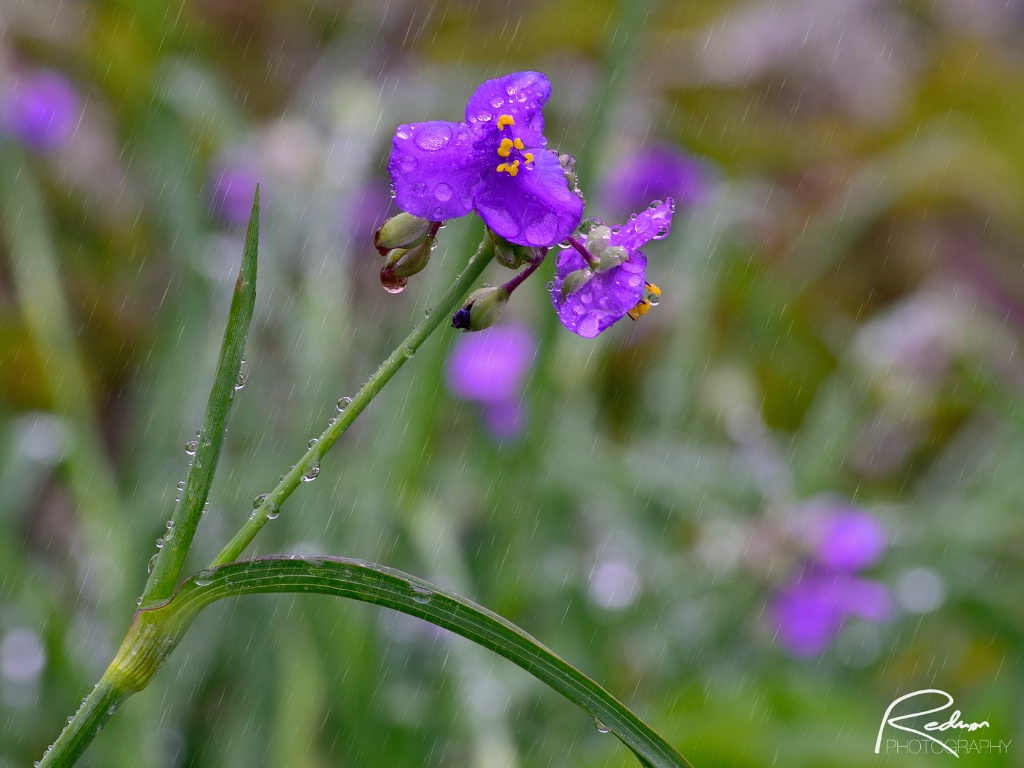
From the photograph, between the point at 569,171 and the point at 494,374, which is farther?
the point at 494,374

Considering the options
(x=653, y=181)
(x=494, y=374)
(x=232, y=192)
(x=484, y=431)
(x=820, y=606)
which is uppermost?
(x=653, y=181)

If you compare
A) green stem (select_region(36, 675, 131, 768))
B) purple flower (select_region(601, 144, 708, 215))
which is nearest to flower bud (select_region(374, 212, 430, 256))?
green stem (select_region(36, 675, 131, 768))

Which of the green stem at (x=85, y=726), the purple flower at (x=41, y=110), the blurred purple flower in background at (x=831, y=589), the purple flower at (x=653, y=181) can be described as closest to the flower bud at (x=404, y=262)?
the green stem at (x=85, y=726)

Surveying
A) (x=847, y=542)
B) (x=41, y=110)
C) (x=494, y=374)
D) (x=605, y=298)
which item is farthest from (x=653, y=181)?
(x=605, y=298)

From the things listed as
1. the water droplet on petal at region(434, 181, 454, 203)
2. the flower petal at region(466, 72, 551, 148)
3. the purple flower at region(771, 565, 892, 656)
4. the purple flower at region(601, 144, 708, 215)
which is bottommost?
the water droplet on petal at region(434, 181, 454, 203)

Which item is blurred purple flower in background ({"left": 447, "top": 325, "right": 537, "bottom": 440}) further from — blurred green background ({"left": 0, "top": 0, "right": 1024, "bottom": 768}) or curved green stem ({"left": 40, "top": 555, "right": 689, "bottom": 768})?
curved green stem ({"left": 40, "top": 555, "right": 689, "bottom": 768})

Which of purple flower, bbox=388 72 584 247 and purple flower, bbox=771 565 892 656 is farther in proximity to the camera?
purple flower, bbox=771 565 892 656

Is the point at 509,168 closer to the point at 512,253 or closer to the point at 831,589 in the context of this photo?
the point at 512,253
